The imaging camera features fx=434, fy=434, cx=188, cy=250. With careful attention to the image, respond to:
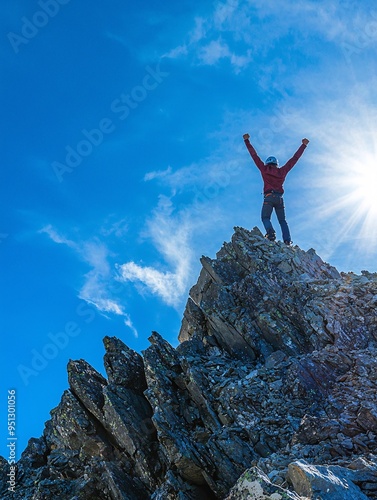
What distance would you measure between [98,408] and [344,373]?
51.3 ft

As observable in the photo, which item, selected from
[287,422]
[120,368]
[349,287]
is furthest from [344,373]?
[120,368]

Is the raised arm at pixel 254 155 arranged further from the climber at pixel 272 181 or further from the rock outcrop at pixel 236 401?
the rock outcrop at pixel 236 401

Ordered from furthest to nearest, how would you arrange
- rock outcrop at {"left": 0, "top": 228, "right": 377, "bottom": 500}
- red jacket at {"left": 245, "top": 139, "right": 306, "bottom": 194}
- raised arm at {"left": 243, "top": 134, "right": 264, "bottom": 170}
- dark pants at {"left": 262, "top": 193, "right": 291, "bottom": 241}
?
1. raised arm at {"left": 243, "top": 134, "right": 264, "bottom": 170}
2. red jacket at {"left": 245, "top": 139, "right": 306, "bottom": 194}
3. dark pants at {"left": 262, "top": 193, "right": 291, "bottom": 241}
4. rock outcrop at {"left": 0, "top": 228, "right": 377, "bottom": 500}


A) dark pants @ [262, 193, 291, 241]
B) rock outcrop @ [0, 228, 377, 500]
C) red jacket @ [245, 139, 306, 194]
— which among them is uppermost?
red jacket @ [245, 139, 306, 194]

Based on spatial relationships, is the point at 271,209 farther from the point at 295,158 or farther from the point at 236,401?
the point at 236,401

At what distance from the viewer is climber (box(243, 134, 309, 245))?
1380 inches

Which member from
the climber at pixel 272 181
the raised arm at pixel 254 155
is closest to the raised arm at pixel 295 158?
the climber at pixel 272 181

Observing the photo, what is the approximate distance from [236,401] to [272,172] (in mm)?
19708

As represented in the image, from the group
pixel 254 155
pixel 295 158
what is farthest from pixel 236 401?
pixel 295 158

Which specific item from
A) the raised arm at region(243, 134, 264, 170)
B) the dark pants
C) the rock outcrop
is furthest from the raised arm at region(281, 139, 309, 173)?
the rock outcrop

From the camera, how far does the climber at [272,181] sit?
115 ft

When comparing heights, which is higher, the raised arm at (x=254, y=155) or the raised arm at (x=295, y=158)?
the raised arm at (x=254, y=155)

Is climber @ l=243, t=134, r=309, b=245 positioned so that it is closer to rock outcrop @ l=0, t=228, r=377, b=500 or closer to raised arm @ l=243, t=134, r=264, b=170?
raised arm @ l=243, t=134, r=264, b=170

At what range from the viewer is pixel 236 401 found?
74.7 ft
